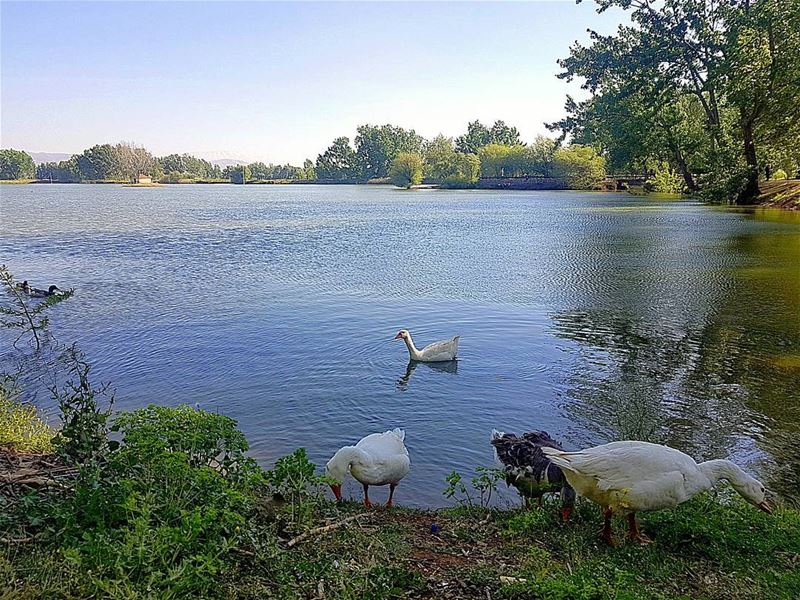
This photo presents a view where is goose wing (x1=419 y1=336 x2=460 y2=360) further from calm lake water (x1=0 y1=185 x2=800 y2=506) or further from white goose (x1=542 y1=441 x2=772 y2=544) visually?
white goose (x1=542 y1=441 x2=772 y2=544)

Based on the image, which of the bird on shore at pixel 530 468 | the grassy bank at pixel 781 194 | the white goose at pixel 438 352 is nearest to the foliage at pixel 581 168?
the grassy bank at pixel 781 194

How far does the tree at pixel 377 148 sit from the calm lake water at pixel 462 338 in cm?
16163

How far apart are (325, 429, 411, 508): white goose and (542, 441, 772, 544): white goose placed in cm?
192

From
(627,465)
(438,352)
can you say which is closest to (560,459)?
(627,465)

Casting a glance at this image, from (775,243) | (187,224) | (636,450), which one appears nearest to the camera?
(636,450)

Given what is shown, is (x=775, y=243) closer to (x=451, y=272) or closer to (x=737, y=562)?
(x=451, y=272)

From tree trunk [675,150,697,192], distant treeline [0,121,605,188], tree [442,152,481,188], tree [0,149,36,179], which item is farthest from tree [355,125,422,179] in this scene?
tree trunk [675,150,697,192]

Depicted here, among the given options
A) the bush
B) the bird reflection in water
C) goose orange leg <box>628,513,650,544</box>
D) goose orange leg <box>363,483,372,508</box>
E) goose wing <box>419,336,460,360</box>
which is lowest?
the bird reflection in water

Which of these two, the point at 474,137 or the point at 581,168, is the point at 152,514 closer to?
the point at 581,168

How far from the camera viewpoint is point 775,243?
28.2 m

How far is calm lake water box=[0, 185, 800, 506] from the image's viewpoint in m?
9.49

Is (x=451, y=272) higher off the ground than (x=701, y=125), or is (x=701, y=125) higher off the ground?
(x=701, y=125)

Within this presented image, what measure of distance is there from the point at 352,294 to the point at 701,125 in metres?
58.9

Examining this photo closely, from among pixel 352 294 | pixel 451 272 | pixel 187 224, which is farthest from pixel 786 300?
pixel 187 224
